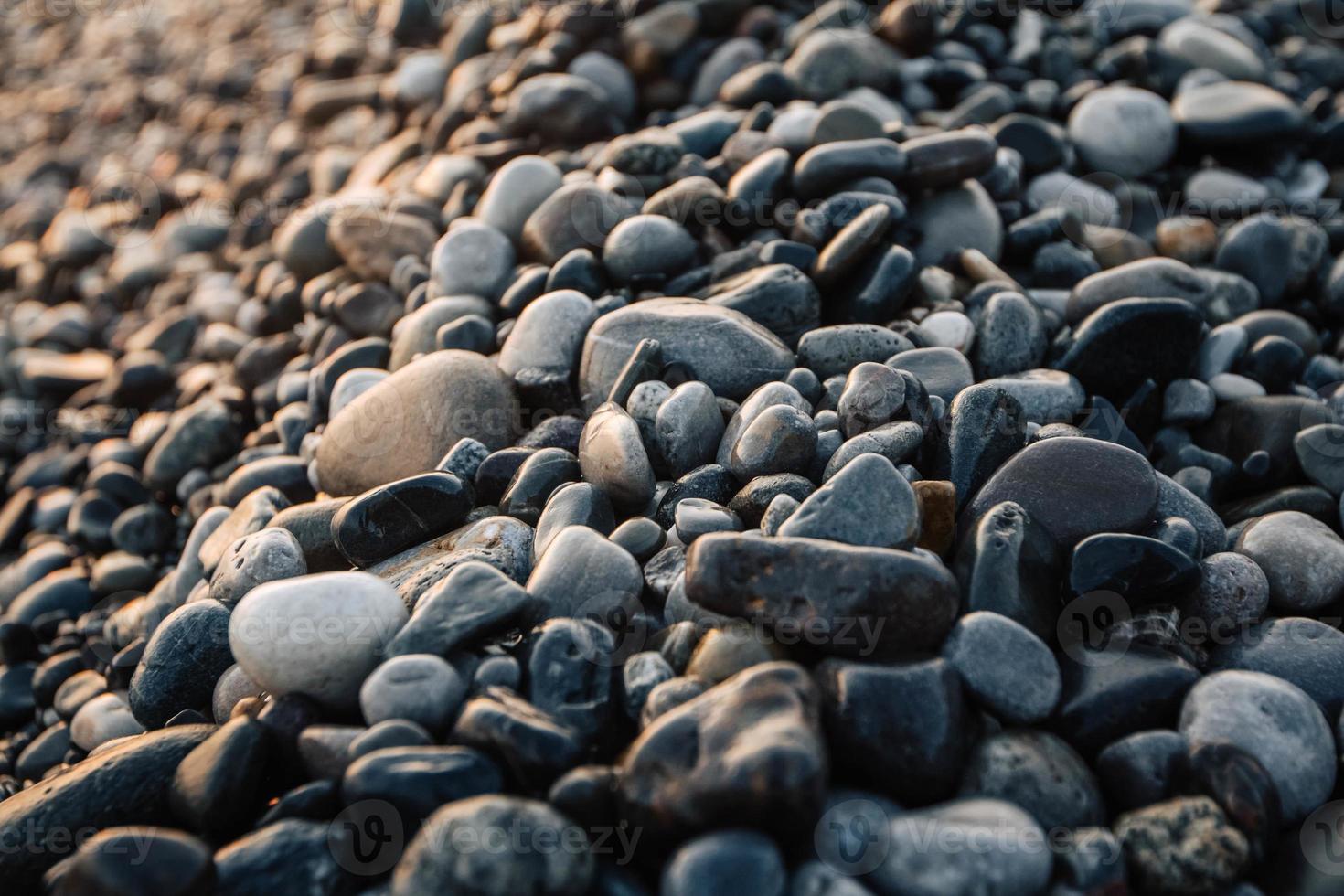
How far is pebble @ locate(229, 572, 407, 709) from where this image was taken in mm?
2326

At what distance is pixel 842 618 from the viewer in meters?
2.12

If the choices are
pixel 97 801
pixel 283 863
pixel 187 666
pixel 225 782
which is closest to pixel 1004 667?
pixel 283 863

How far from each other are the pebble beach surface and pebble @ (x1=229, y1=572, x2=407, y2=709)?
0.04ft

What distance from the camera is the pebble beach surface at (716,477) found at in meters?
1.97

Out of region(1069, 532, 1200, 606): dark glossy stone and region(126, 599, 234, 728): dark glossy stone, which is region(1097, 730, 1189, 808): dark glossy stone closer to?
region(1069, 532, 1200, 606): dark glossy stone

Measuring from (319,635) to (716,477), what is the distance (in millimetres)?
1110

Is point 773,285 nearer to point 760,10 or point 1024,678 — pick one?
point 1024,678

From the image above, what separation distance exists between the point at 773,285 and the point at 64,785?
248 centimetres

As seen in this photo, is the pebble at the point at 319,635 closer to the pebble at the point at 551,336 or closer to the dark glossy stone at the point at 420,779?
the dark glossy stone at the point at 420,779

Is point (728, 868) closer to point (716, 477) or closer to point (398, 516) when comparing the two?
point (716, 477)

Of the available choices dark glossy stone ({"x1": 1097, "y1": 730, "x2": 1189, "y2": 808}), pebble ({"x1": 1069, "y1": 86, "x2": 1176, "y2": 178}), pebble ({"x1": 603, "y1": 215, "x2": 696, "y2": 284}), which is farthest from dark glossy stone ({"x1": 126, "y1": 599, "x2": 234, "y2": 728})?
pebble ({"x1": 1069, "y1": 86, "x2": 1176, "y2": 178})

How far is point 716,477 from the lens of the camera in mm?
2748

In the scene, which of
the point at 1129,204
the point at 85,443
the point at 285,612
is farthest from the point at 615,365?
the point at 85,443

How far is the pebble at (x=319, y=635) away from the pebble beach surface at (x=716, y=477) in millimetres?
12
